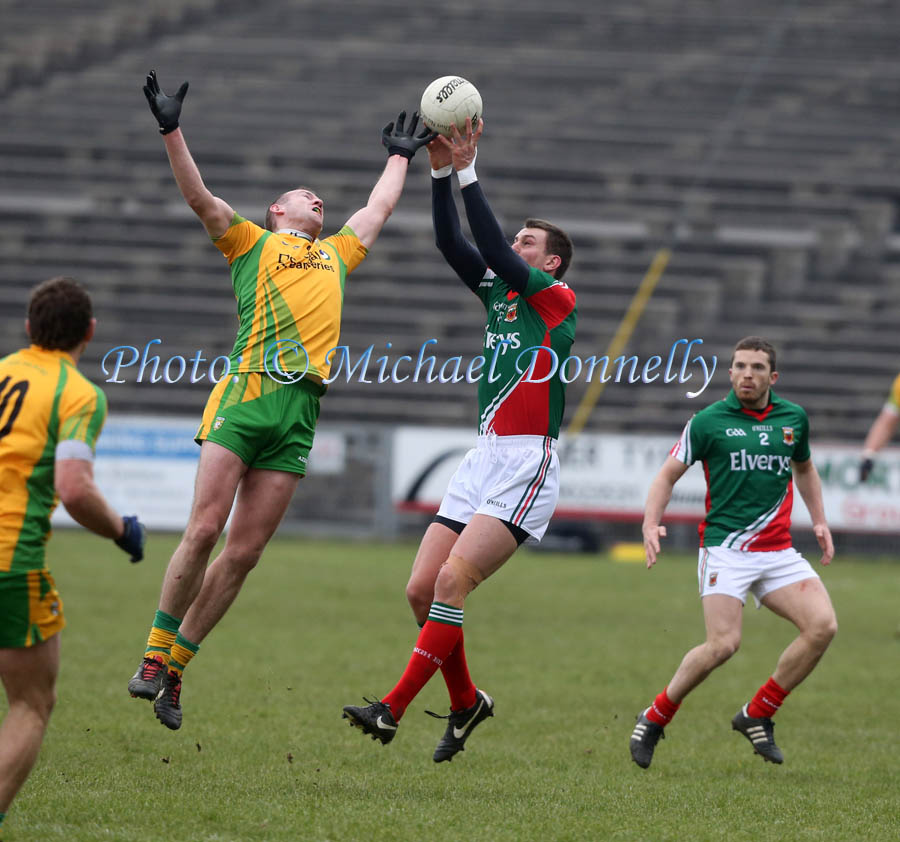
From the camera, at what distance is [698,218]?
2684 cm

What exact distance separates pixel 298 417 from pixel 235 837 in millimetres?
2146

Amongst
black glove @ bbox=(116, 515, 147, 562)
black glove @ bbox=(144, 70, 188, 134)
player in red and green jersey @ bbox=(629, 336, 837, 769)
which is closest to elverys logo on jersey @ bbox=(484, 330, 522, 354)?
player in red and green jersey @ bbox=(629, 336, 837, 769)

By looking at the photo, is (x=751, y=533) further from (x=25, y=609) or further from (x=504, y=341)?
(x=25, y=609)

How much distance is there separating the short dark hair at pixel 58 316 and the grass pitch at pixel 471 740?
189 cm

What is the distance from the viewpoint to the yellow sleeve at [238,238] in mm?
6781

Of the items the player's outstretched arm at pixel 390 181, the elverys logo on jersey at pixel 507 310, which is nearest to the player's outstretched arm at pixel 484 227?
the elverys logo on jersey at pixel 507 310

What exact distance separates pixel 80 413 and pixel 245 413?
185 centimetres

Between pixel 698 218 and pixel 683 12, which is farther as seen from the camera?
pixel 683 12

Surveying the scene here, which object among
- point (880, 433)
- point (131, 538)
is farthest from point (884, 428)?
point (131, 538)

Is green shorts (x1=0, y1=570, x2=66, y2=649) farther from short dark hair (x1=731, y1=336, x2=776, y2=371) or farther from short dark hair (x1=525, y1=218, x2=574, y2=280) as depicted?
short dark hair (x1=731, y1=336, x2=776, y2=371)

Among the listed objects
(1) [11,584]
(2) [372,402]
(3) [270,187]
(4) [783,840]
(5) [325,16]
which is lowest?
(4) [783,840]

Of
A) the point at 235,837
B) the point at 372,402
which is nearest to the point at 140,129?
the point at 372,402

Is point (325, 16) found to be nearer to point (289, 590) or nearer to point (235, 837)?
point (289, 590)

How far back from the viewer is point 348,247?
23.7 feet
